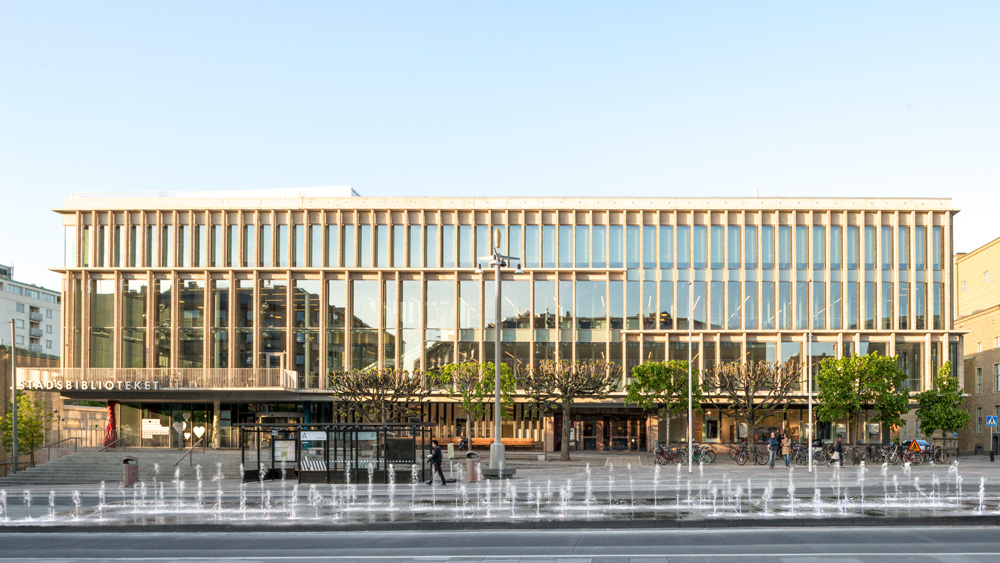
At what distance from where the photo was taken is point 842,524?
824 inches

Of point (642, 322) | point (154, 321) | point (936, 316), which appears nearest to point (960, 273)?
point (936, 316)

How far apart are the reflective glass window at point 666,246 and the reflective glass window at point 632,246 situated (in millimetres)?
1565

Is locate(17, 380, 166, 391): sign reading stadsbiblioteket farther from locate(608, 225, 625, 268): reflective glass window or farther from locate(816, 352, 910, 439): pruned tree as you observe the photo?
locate(816, 352, 910, 439): pruned tree

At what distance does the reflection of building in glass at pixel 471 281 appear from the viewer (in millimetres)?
59156

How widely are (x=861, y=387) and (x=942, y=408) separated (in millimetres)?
5938

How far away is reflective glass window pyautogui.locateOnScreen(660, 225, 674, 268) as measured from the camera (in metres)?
59.8

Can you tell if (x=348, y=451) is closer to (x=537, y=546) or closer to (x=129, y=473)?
(x=129, y=473)

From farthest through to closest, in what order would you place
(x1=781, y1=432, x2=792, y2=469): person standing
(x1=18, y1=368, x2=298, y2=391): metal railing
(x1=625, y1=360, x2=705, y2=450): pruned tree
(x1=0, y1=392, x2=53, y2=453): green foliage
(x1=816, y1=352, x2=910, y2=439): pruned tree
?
(x1=18, y1=368, x2=298, y2=391): metal railing → (x1=625, y1=360, x2=705, y2=450): pruned tree → (x1=0, y1=392, x2=53, y2=453): green foliage → (x1=816, y1=352, x2=910, y2=439): pruned tree → (x1=781, y1=432, x2=792, y2=469): person standing

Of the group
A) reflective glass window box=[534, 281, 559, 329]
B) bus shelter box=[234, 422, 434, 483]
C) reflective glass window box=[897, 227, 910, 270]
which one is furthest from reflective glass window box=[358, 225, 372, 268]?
reflective glass window box=[897, 227, 910, 270]

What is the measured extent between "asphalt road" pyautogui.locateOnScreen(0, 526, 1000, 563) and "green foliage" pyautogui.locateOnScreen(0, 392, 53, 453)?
32.5 metres

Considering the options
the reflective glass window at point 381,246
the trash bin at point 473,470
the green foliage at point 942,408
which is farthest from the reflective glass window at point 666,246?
the trash bin at point 473,470

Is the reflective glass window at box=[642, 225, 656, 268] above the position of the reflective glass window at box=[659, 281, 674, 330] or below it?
above

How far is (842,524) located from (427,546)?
376 inches

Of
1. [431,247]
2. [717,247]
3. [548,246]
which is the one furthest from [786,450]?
[431,247]
